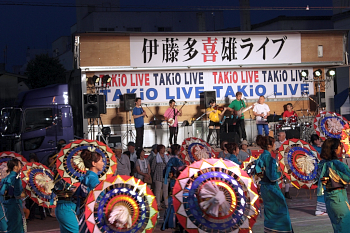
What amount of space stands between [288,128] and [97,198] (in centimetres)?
1200

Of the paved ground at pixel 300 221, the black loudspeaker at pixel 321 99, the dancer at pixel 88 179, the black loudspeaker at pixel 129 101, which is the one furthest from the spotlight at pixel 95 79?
the dancer at pixel 88 179

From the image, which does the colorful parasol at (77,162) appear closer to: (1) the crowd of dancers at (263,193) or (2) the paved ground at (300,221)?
(1) the crowd of dancers at (263,193)

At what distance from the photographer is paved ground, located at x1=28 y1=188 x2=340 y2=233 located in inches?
361

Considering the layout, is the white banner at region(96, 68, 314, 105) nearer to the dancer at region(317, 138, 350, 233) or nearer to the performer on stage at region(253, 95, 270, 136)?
the performer on stage at region(253, 95, 270, 136)

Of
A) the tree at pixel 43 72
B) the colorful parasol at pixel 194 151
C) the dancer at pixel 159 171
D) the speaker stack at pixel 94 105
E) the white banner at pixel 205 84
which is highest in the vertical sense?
the tree at pixel 43 72

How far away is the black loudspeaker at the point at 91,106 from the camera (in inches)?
625

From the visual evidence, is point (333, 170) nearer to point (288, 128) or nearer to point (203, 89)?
point (288, 128)

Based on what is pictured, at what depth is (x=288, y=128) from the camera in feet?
55.2

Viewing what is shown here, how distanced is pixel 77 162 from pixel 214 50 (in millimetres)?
10063

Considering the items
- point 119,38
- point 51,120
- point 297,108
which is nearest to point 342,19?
point 297,108

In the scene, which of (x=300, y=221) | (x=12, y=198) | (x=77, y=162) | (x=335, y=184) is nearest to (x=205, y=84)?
(x=300, y=221)

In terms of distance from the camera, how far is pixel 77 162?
8820mm

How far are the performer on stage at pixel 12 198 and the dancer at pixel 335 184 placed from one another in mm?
5173

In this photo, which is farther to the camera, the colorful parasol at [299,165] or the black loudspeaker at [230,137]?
the black loudspeaker at [230,137]
